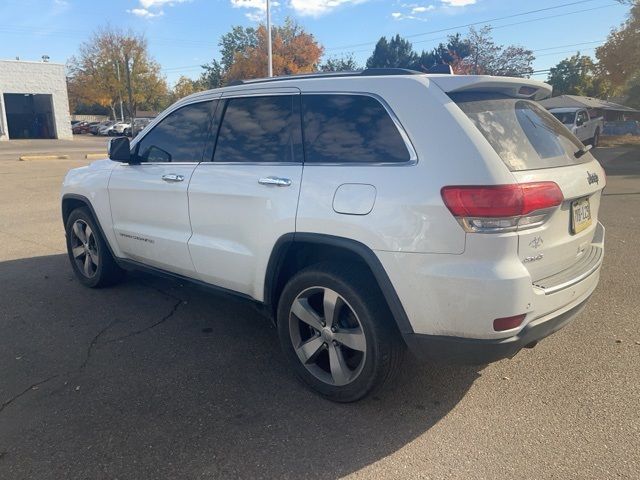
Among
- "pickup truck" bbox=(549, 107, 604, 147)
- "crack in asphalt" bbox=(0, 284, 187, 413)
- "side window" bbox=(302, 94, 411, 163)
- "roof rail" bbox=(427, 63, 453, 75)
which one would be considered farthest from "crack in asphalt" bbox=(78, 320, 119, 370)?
"pickup truck" bbox=(549, 107, 604, 147)

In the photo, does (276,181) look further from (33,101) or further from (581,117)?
(33,101)

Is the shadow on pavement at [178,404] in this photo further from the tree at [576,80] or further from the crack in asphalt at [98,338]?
the tree at [576,80]

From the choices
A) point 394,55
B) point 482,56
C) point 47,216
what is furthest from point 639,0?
point 394,55

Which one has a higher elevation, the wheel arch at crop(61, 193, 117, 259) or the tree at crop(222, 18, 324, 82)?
the tree at crop(222, 18, 324, 82)

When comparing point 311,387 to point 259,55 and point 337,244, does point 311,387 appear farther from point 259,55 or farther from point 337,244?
point 259,55

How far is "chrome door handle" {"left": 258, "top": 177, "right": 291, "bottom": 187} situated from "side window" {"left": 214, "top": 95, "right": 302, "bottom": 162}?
0.48 feet

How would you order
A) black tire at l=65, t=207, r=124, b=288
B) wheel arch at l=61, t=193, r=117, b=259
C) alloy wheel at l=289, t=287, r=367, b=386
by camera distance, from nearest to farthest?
alloy wheel at l=289, t=287, r=367, b=386 < wheel arch at l=61, t=193, r=117, b=259 < black tire at l=65, t=207, r=124, b=288

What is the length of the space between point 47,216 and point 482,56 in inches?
1745

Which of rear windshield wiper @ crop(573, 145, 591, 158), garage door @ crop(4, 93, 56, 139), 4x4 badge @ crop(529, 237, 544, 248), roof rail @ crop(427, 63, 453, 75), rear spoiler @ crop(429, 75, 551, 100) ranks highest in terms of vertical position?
garage door @ crop(4, 93, 56, 139)

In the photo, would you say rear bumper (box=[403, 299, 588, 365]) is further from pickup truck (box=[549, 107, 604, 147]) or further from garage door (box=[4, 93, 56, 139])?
garage door (box=[4, 93, 56, 139])

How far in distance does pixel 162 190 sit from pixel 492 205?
102 inches

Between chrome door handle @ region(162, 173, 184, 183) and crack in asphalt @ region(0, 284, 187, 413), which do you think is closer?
crack in asphalt @ region(0, 284, 187, 413)

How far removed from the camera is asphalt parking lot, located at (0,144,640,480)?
8.30ft

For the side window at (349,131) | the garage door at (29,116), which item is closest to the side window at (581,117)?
the side window at (349,131)
